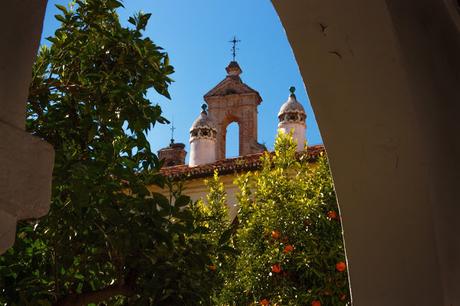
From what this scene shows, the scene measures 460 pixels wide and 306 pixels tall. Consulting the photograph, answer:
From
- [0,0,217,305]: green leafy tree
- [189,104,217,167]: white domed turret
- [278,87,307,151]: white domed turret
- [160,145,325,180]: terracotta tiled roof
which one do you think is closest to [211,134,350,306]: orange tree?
[0,0,217,305]: green leafy tree

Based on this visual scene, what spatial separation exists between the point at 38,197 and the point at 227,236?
2412 mm

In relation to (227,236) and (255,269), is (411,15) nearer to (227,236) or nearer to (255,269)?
(227,236)

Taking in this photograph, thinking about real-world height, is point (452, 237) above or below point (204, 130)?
below

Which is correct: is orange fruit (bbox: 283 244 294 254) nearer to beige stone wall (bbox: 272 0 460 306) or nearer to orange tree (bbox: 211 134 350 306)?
orange tree (bbox: 211 134 350 306)

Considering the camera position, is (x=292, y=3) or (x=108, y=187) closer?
(x=292, y=3)

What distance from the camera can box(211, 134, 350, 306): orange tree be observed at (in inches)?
303

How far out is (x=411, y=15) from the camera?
6.75 ft

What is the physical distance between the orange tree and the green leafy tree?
3957 millimetres

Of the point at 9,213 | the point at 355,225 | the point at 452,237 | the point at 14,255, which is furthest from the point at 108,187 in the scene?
the point at 9,213

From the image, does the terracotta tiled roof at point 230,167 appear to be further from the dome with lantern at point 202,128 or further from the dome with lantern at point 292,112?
the dome with lantern at point 292,112

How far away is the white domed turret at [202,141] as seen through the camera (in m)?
22.5

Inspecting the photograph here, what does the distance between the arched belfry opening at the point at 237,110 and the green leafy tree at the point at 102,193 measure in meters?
22.1

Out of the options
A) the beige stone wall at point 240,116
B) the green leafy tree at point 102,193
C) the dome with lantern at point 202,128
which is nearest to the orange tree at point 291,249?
the green leafy tree at point 102,193

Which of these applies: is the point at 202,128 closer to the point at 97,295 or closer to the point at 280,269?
the point at 280,269
